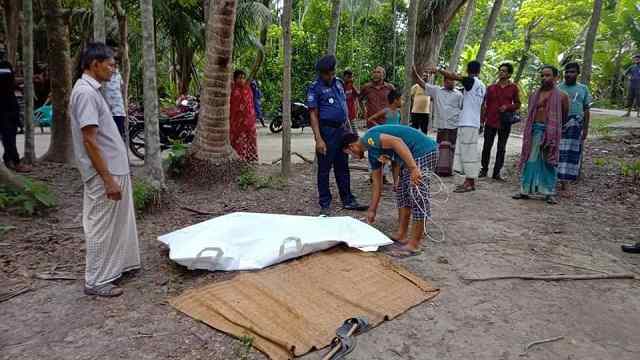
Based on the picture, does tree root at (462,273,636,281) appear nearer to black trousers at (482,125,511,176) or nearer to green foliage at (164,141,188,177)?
black trousers at (482,125,511,176)

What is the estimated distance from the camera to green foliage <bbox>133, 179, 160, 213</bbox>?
4.99 metres

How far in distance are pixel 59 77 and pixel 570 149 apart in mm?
7309

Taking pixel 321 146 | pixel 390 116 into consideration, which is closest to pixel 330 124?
pixel 321 146

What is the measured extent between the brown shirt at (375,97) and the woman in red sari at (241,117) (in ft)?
6.24

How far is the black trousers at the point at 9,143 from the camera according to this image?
652cm

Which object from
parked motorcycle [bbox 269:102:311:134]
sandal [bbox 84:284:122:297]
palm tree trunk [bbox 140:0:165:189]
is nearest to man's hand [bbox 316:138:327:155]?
palm tree trunk [bbox 140:0:165:189]

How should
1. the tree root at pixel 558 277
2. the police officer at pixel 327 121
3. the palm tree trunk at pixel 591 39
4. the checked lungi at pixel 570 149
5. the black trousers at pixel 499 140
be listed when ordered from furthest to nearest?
the palm tree trunk at pixel 591 39
the black trousers at pixel 499 140
the checked lungi at pixel 570 149
the police officer at pixel 327 121
the tree root at pixel 558 277

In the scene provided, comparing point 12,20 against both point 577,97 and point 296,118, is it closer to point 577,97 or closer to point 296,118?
point 296,118

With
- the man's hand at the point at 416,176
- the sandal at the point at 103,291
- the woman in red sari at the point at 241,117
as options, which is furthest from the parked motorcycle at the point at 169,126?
the man's hand at the point at 416,176

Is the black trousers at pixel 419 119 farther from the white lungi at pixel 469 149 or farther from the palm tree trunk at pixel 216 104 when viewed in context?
the palm tree trunk at pixel 216 104

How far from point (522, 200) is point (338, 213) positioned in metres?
2.58

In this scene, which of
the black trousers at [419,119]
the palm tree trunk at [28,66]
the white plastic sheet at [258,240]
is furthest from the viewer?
the black trousers at [419,119]

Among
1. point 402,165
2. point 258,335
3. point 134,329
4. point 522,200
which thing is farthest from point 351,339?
point 522,200

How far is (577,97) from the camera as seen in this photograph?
255 inches
